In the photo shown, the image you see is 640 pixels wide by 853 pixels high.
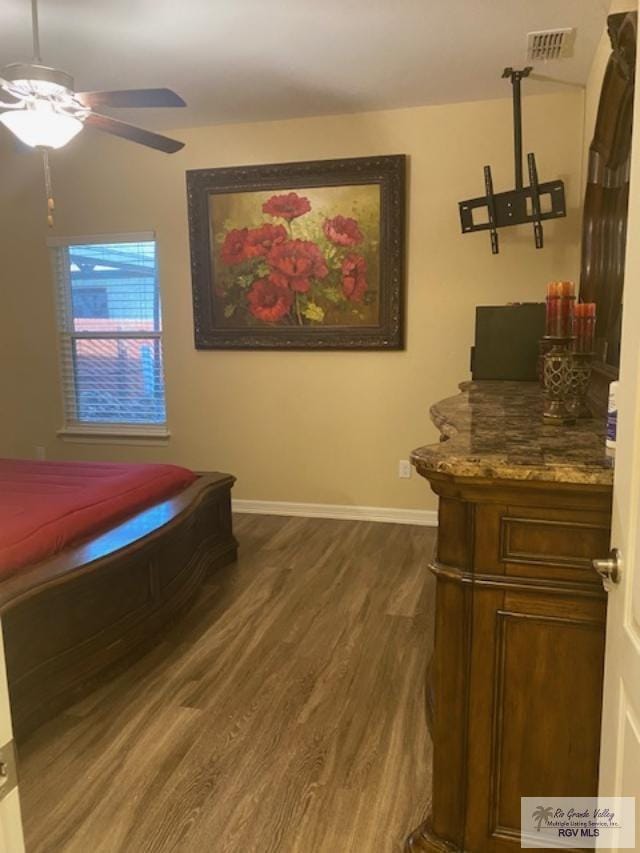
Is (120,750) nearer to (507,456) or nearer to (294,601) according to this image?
(294,601)

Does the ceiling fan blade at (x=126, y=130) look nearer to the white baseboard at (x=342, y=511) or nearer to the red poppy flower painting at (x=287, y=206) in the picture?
the red poppy flower painting at (x=287, y=206)

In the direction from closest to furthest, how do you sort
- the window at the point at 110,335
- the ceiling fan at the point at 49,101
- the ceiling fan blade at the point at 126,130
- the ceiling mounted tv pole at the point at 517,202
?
the ceiling fan at the point at 49,101 < the ceiling fan blade at the point at 126,130 < the ceiling mounted tv pole at the point at 517,202 < the window at the point at 110,335

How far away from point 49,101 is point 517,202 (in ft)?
8.02

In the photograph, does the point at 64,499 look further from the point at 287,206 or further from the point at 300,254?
the point at 287,206

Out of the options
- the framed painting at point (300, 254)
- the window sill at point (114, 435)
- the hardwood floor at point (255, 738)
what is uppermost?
the framed painting at point (300, 254)

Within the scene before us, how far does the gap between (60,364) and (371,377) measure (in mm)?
2448

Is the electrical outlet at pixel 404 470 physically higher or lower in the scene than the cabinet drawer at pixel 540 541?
lower

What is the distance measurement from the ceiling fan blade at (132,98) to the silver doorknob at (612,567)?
7.32ft

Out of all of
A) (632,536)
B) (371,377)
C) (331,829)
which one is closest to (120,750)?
(331,829)

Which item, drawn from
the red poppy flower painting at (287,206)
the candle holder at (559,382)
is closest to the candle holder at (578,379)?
the candle holder at (559,382)

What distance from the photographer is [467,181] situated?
12.3ft

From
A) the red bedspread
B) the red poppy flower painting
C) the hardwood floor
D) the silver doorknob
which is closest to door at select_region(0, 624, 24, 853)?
the hardwood floor

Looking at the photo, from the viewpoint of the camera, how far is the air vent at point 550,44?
2830 mm

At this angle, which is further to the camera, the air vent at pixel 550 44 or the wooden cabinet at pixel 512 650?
the air vent at pixel 550 44
